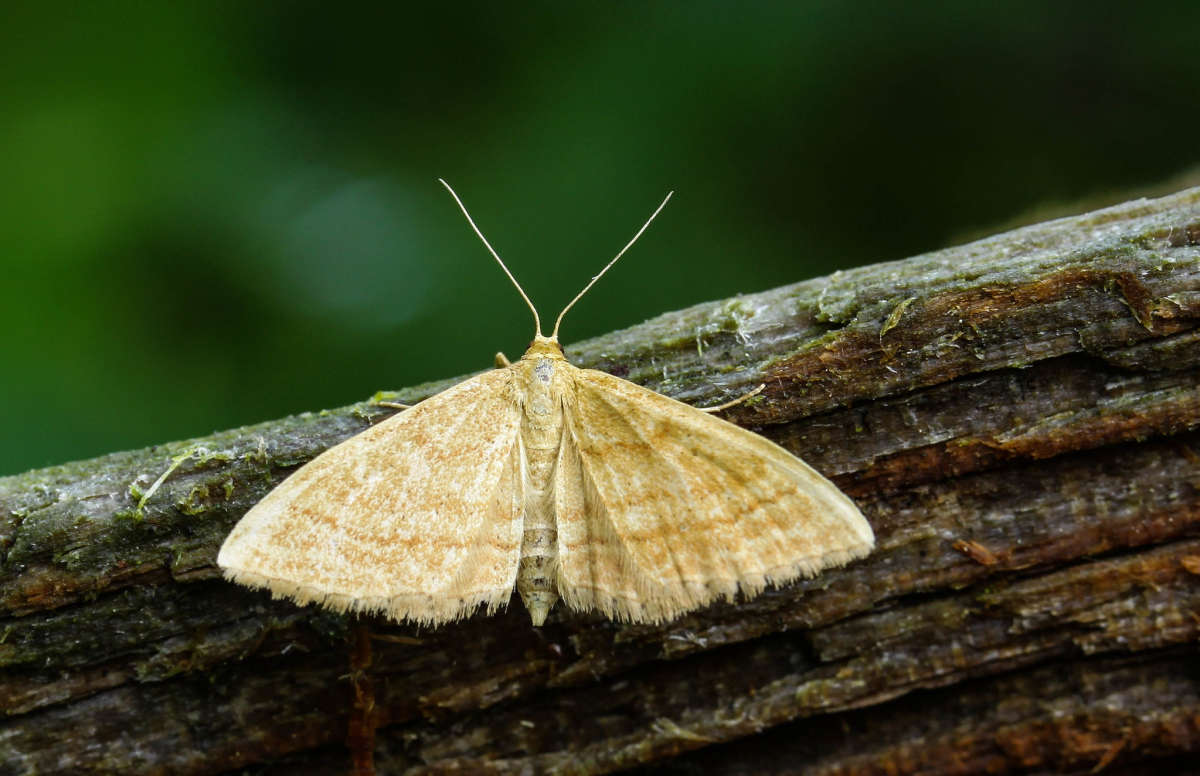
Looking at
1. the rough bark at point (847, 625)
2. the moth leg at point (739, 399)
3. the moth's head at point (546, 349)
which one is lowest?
the rough bark at point (847, 625)

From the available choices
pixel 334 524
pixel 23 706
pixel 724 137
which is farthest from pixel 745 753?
pixel 724 137

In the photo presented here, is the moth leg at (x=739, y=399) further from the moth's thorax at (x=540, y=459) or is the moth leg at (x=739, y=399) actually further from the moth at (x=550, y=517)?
the moth's thorax at (x=540, y=459)

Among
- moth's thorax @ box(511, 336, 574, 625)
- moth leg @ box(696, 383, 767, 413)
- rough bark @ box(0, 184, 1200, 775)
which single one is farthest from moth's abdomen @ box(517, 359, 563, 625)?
moth leg @ box(696, 383, 767, 413)

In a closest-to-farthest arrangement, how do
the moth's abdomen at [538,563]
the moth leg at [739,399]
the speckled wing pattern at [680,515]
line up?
the speckled wing pattern at [680,515] < the moth's abdomen at [538,563] < the moth leg at [739,399]

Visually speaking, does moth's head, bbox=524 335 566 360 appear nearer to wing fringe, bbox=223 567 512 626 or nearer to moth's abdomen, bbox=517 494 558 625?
moth's abdomen, bbox=517 494 558 625

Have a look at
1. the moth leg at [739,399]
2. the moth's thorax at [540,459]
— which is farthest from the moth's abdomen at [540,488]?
the moth leg at [739,399]

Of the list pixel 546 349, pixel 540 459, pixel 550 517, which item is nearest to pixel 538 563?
pixel 550 517

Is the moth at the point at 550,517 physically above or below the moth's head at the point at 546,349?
below

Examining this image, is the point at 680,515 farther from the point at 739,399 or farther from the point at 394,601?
the point at 394,601
